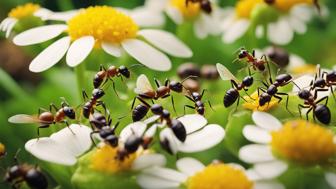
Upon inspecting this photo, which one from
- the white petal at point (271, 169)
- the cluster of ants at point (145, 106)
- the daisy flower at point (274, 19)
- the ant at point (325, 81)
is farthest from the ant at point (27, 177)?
the daisy flower at point (274, 19)

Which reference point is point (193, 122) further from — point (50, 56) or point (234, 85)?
point (50, 56)

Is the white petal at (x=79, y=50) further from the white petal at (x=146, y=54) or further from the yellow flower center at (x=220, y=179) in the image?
the yellow flower center at (x=220, y=179)

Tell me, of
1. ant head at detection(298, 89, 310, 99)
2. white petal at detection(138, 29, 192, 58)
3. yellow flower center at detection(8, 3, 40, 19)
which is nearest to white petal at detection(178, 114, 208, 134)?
ant head at detection(298, 89, 310, 99)

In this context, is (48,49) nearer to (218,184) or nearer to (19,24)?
(19,24)

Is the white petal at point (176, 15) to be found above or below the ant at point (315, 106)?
above

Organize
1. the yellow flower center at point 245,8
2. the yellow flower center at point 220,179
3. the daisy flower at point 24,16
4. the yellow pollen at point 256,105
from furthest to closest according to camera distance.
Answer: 1. the yellow flower center at point 245,8
2. the daisy flower at point 24,16
3. the yellow pollen at point 256,105
4. the yellow flower center at point 220,179

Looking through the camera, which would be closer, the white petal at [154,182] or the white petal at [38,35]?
the white petal at [154,182]

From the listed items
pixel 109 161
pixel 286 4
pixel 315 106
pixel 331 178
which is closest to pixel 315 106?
pixel 315 106
